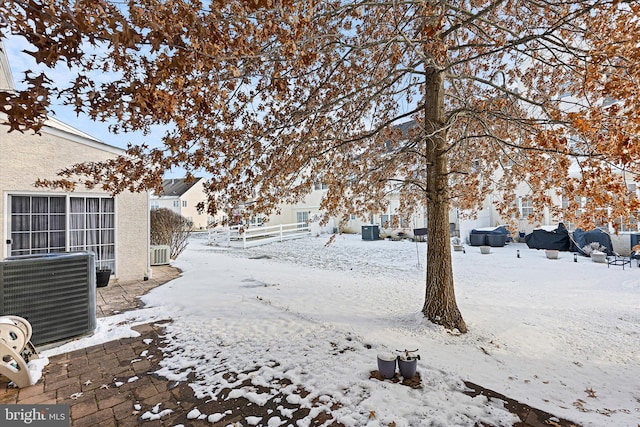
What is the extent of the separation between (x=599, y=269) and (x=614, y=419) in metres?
9.25

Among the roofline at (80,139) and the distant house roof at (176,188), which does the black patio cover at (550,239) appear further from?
the distant house roof at (176,188)

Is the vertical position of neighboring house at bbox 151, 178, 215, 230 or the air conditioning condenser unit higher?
neighboring house at bbox 151, 178, 215, 230

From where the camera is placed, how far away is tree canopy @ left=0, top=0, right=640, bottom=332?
2.29 m

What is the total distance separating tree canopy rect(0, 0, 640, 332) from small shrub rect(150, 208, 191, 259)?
7.22 meters

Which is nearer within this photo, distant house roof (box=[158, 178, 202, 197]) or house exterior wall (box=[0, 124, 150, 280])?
house exterior wall (box=[0, 124, 150, 280])

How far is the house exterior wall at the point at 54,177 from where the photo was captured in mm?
6113

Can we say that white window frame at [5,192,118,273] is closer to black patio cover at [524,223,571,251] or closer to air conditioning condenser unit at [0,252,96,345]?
air conditioning condenser unit at [0,252,96,345]

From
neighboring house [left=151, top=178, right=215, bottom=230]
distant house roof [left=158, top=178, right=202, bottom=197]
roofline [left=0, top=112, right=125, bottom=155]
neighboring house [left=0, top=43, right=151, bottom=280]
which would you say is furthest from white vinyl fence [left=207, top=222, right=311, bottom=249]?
distant house roof [left=158, top=178, right=202, bottom=197]

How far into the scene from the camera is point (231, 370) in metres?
3.57

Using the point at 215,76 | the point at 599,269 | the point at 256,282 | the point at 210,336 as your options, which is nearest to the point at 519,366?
the point at 210,336

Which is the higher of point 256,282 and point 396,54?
point 396,54

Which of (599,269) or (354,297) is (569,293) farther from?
(354,297)

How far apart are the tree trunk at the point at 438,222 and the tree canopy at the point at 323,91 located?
0.02 meters

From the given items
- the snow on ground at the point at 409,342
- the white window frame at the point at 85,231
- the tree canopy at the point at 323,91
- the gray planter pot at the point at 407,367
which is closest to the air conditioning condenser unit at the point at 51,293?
the tree canopy at the point at 323,91
